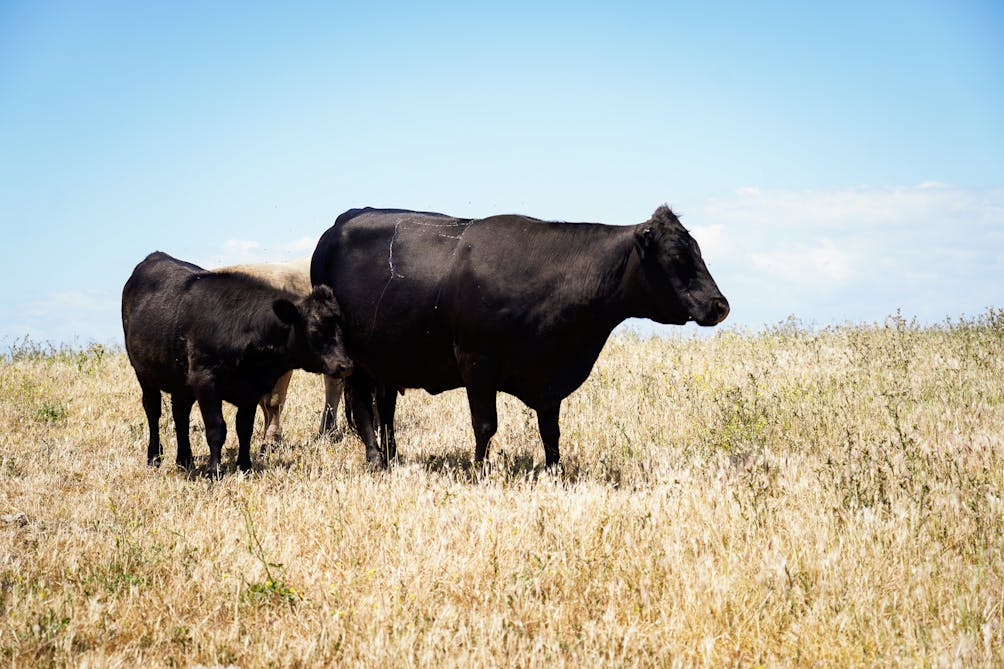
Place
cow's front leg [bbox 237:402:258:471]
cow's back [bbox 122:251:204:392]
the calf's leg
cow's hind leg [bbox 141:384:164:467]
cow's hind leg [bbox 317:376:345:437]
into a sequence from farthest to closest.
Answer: cow's hind leg [bbox 317:376:345:437], the calf's leg, cow's hind leg [bbox 141:384:164:467], cow's back [bbox 122:251:204:392], cow's front leg [bbox 237:402:258:471]

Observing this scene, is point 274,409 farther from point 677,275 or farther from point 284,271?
point 677,275

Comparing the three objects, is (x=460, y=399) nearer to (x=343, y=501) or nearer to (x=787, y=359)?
(x=787, y=359)

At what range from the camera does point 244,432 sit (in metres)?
8.31

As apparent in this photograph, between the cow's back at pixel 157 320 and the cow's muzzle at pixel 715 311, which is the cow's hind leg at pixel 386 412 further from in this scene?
the cow's muzzle at pixel 715 311

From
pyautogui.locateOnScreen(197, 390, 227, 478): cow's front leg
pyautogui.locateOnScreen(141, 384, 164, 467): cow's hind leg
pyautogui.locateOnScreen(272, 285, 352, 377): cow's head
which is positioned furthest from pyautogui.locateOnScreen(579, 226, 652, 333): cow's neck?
pyautogui.locateOnScreen(141, 384, 164, 467): cow's hind leg

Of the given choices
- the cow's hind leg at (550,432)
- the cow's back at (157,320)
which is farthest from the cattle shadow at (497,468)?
the cow's back at (157,320)

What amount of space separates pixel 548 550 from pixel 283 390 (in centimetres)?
579

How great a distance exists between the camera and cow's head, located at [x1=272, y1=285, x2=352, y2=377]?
8047mm

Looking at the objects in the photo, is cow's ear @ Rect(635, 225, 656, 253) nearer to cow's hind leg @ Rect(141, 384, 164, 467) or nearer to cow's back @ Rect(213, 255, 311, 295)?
cow's back @ Rect(213, 255, 311, 295)

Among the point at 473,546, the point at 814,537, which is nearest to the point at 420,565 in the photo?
the point at 473,546

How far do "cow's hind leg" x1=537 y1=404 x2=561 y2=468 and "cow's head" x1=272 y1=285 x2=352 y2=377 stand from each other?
73.9 inches

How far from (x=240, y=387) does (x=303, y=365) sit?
66 cm

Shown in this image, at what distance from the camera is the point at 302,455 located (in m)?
8.86

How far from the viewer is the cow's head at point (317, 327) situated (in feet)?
26.4
